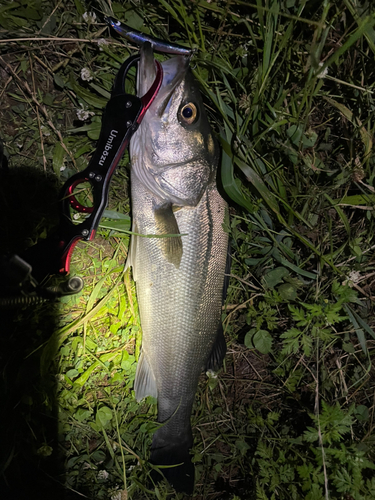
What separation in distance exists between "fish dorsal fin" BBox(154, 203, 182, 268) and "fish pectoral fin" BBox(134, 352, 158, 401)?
795mm

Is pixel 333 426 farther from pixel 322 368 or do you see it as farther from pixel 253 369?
pixel 253 369

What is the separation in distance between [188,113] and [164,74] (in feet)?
0.92

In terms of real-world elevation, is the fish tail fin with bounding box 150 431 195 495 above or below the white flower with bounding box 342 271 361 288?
below

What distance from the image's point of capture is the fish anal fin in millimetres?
2342

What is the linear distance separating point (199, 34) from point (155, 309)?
1967 millimetres

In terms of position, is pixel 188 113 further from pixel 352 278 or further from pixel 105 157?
pixel 352 278

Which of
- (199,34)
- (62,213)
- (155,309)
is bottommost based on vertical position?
(155,309)

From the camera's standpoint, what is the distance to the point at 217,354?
2359 mm

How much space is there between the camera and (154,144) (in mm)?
1972

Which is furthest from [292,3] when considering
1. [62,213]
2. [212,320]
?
[212,320]

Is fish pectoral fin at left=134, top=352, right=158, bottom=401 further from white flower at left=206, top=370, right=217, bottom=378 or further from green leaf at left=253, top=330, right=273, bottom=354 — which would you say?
green leaf at left=253, top=330, right=273, bottom=354

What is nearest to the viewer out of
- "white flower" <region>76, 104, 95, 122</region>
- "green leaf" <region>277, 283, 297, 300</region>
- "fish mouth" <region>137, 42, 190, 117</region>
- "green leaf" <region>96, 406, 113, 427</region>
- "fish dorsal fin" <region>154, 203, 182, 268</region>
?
"fish mouth" <region>137, 42, 190, 117</region>

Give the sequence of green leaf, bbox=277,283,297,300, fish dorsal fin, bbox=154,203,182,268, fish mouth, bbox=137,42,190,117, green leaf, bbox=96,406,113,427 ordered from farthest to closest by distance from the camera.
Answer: green leaf, bbox=277,283,297,300
green leaf, bbox=96,406,113,427
fish dorsal fin, bbox=154,203,182,268
fish mouth, bbox=137,42,190,117

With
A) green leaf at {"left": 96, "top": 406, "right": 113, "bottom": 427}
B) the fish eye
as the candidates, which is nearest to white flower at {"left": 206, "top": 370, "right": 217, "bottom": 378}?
green leaf at {"left": 96, "top": 406, "right": 113, "bottom": 427}
